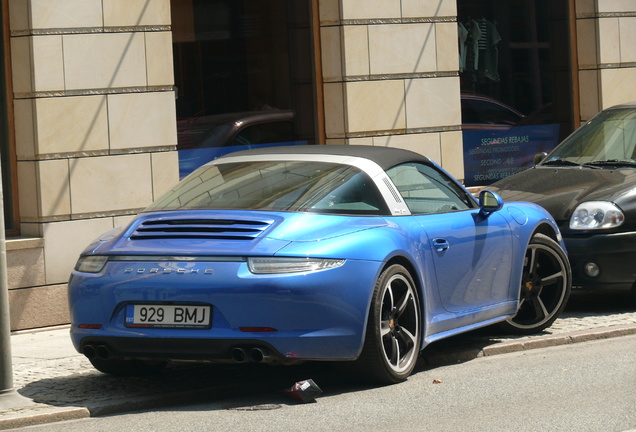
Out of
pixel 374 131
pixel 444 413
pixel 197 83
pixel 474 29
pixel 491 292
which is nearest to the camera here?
pixel 444 413

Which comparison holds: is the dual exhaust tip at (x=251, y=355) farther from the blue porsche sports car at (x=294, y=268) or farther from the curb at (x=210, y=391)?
the curb at (x=210, y=391)

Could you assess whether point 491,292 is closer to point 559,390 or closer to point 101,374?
point 559,390

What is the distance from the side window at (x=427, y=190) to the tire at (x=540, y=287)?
0.84 metres

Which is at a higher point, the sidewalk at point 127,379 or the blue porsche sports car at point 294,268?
the blue porsche sports car at point 294,268

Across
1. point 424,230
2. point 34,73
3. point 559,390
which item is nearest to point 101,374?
point 424,230

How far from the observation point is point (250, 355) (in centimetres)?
674

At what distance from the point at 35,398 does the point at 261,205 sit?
5.78 ft

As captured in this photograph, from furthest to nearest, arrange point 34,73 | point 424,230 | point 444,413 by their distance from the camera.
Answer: point 34,73
point 424,230
point 444,413

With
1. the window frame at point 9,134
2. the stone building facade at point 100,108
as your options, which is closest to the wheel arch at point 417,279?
the stone building facade at point 100,108

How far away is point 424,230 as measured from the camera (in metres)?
7.72

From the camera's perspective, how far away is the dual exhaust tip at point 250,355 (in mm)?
6711

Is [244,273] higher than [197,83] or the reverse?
the reverse

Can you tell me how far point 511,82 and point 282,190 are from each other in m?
8.73

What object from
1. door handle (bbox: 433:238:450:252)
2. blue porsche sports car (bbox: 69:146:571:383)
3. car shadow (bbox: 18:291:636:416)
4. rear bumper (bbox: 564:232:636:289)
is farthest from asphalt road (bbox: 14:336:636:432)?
rear bumper (bbox: 564:232:636:289)
